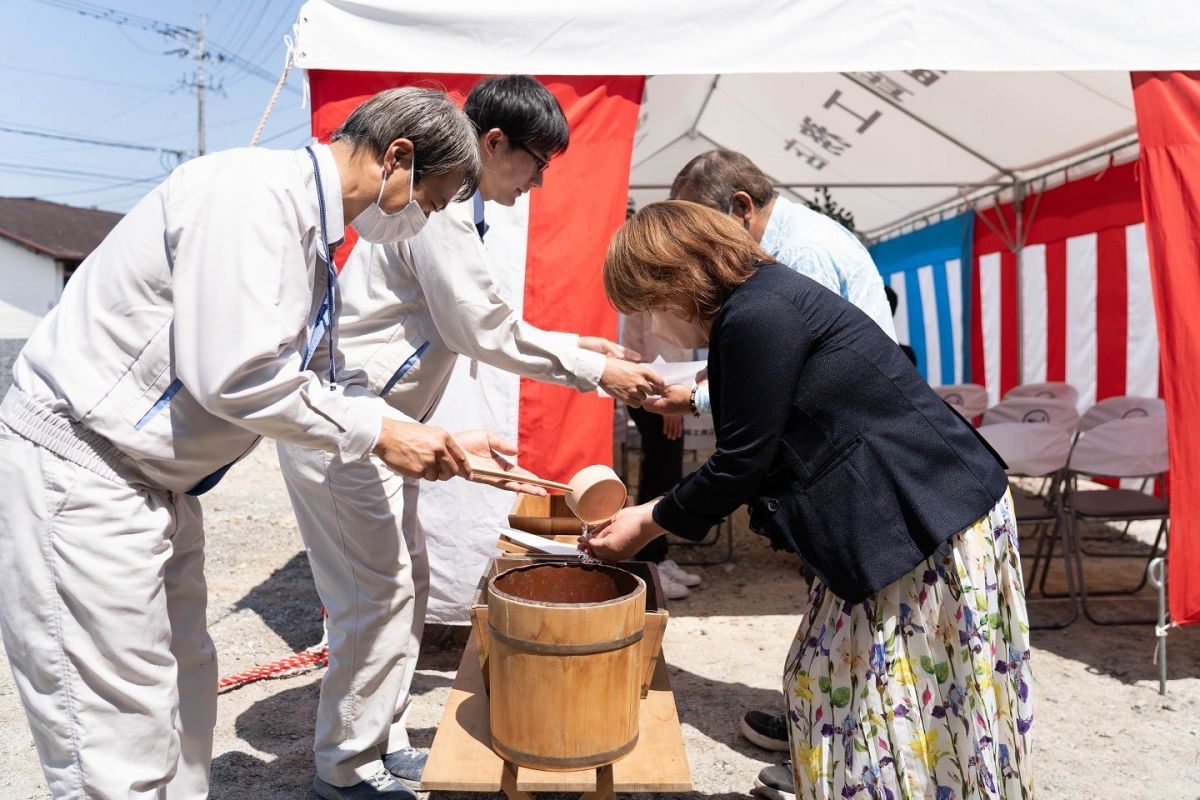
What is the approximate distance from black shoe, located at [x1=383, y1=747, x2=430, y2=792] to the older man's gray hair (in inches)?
63.3

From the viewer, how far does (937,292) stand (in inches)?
328

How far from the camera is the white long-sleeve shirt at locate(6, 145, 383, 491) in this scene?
51.6 inches

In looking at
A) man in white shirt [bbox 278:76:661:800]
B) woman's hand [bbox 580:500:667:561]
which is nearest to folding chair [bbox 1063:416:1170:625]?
man in white shirt [bbox 278:76:661:800]

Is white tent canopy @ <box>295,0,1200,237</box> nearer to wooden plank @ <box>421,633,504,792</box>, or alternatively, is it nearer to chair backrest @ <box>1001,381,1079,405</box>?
wooden plank @ <box>421,633,504,792</box>

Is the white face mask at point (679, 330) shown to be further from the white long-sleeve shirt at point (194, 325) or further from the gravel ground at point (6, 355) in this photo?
the gravel ground at point (6, 355)

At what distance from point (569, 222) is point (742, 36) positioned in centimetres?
88

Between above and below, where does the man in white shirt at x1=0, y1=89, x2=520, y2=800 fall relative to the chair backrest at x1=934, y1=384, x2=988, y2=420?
above

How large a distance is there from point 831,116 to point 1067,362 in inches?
101

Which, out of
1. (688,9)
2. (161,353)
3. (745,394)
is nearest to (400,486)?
(161,353)

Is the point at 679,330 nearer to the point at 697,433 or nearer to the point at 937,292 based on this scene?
the point at 697,433

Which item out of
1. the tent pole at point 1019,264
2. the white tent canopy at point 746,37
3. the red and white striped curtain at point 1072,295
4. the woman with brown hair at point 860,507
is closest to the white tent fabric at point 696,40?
the white tent canopy at point 746,37

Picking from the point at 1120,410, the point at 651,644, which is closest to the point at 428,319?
the point at 651,644

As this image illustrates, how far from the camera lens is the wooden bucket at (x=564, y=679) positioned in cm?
144

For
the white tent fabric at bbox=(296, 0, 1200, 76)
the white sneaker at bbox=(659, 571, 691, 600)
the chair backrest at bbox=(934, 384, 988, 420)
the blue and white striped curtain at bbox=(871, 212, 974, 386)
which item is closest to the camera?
the white tent fabric at bbox=(296, 0, 1200, 76)
